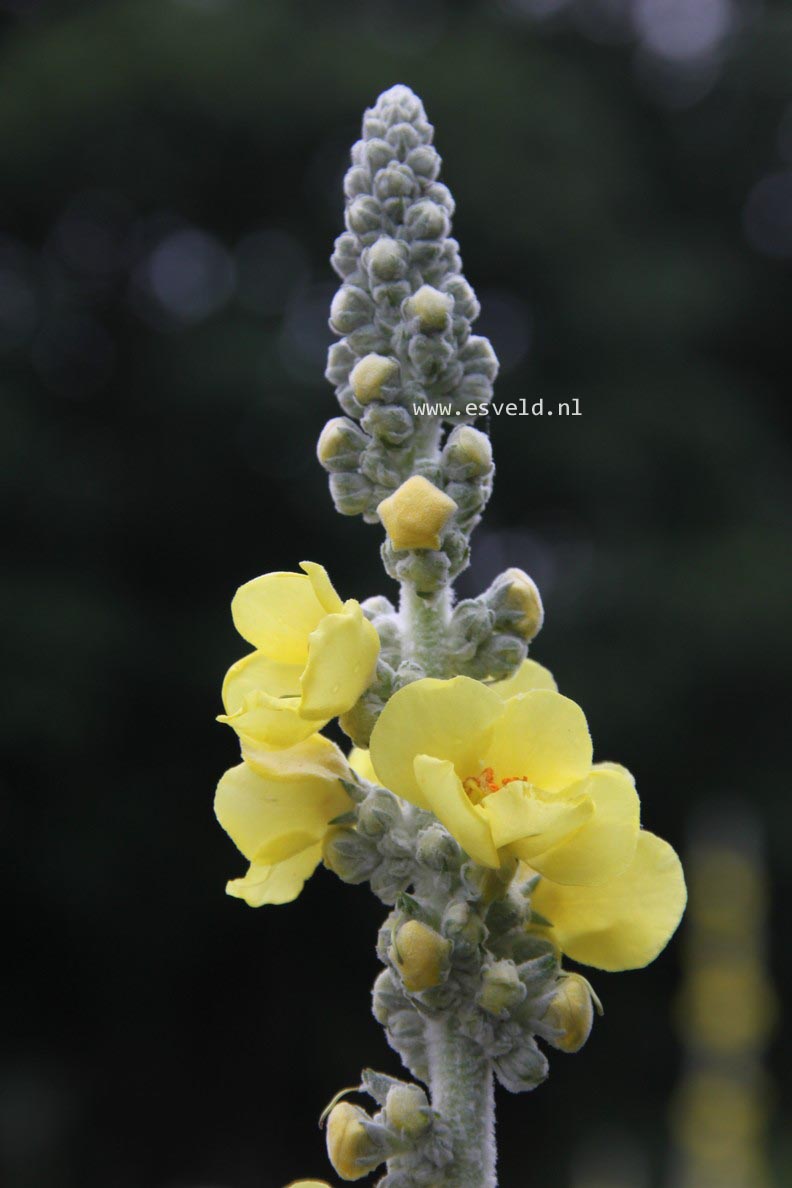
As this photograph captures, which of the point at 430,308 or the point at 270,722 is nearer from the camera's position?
the point at 270,722

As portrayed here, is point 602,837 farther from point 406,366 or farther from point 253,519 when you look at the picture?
point 253,519

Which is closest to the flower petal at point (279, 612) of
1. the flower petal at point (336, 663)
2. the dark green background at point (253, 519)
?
the flower petal at point (336, 663)

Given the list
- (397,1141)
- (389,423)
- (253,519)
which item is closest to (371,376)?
(389,423)

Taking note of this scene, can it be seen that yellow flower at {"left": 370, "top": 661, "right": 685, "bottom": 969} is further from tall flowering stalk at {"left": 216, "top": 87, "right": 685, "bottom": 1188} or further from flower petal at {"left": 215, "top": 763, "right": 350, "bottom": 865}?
flower petal at {"left": 215, "top": 763, "right": 350, "bottom": 865}

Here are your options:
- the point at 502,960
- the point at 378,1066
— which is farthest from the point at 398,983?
the point at 378,1066

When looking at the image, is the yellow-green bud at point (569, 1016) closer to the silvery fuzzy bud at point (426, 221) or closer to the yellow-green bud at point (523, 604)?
the yellow-green bud at point (523, 604)

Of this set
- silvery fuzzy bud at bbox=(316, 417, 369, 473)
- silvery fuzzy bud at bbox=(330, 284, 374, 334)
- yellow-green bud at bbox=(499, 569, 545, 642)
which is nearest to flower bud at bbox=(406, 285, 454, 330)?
silvery fuzzy bud at bbox=(330, 284, 374, 334)
